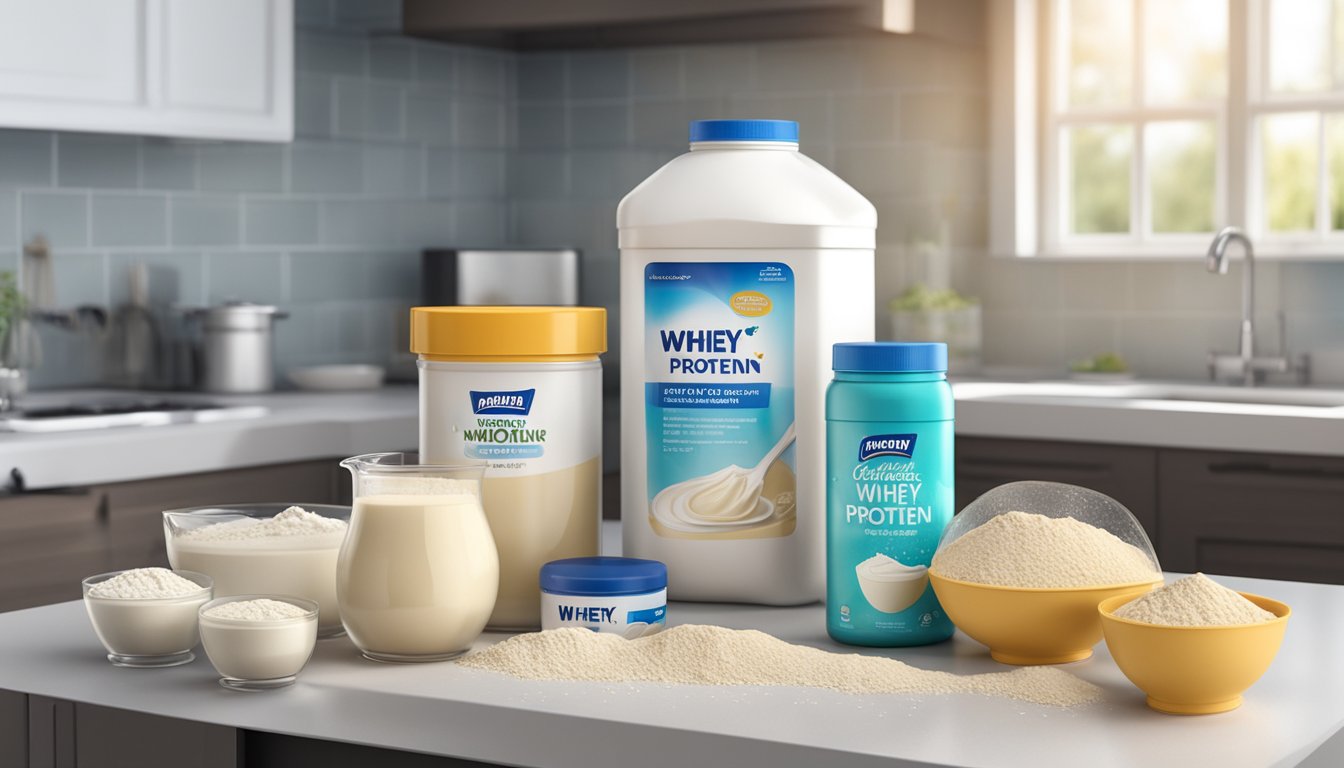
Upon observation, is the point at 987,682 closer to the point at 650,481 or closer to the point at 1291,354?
the point at 650,481

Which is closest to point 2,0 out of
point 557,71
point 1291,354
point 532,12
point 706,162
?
point 532,12

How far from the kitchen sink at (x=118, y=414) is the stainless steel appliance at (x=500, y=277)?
0.80m

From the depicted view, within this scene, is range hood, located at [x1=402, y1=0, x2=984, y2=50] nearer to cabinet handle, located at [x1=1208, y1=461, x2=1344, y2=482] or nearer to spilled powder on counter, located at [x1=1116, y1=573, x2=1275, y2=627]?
cabinet handle, located at [x1=1208, y1=461, x2=1344, y2=482]

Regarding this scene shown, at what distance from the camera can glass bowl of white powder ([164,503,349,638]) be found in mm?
1048

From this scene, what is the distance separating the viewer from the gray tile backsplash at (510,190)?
3.52m

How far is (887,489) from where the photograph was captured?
1.04 m

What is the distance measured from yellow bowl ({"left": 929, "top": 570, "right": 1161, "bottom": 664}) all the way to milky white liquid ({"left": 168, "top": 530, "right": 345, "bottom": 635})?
0.40 metres

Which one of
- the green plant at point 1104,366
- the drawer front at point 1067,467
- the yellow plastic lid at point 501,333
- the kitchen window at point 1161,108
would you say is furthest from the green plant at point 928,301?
the yellow plastic lid at point 501,333

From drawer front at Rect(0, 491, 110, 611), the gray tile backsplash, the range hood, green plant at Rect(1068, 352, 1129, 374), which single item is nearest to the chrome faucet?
the gray tile backsplash

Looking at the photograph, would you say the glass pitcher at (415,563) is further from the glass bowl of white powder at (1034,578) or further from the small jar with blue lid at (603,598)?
the glass bowl of white powder at (1034,578)

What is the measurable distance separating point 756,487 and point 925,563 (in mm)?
157

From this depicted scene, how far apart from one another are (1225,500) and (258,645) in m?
2.31

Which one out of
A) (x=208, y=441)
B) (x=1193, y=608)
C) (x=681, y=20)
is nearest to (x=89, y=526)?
(x=208, y=441)

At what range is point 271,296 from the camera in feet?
12.8
